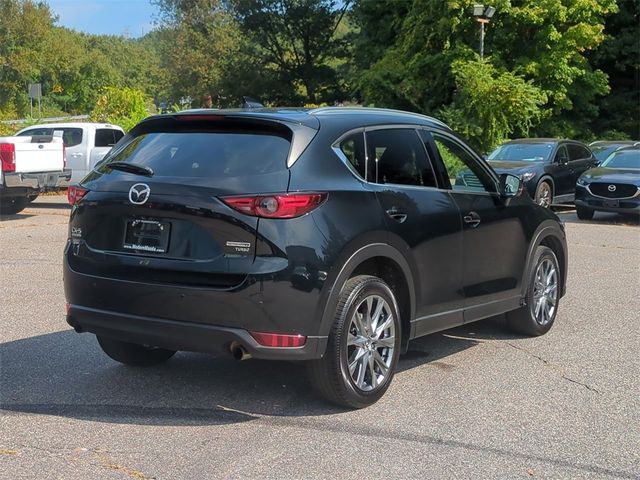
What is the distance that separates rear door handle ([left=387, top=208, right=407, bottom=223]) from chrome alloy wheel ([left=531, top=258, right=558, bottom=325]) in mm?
2044

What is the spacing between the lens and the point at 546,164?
1866 cm

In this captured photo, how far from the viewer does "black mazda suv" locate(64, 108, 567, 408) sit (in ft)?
15.0

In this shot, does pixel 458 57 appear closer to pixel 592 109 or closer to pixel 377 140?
pixel 592 109

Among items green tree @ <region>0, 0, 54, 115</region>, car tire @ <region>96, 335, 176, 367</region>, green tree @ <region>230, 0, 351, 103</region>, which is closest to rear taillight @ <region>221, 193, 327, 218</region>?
car tire @ <region>96, 335, 176, 367</region>

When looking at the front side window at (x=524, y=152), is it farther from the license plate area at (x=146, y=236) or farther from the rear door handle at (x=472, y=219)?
the license plate area at (x=146, y=236)

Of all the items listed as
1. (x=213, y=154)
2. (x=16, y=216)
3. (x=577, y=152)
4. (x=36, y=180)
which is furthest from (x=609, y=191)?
(x=213, y=154)

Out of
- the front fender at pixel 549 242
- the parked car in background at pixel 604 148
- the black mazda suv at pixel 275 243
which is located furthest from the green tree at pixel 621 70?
the black mazda suv at pixel 275 243

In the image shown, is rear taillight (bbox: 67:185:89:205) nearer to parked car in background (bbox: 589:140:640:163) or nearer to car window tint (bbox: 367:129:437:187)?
car window tint (bbox: 367:129:437:187)

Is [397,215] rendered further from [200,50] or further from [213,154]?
[200,50]

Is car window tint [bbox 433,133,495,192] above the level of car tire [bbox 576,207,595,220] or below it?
above

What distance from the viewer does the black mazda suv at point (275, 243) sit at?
15.0ft

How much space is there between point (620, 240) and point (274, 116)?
10.6 meters

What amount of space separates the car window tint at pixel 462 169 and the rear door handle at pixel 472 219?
20 centimetres

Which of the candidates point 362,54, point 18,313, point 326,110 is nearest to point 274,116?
point 326,110
